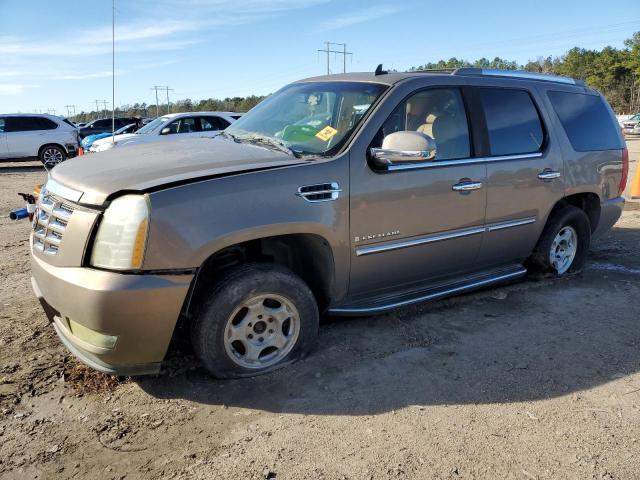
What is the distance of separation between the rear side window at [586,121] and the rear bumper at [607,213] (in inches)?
21.8

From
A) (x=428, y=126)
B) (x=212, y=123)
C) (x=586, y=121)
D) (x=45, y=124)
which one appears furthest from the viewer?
(x=45, y=124)

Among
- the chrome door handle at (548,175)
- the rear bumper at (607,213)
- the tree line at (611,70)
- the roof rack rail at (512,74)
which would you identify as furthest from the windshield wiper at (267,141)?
the tree line at (611,70)

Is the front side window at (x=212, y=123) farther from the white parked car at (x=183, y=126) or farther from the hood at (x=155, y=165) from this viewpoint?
the hood at (x=155, y=165)

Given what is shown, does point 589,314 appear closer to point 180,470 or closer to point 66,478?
point 180,470

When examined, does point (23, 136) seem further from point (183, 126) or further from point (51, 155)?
point (183, 126)

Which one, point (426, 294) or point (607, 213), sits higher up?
point (607, 213)

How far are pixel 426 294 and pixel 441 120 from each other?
1.33m

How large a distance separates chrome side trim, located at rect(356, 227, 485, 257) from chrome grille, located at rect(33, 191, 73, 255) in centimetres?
174

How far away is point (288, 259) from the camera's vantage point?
3490 millimetres

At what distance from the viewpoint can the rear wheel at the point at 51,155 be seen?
16688 millimetres

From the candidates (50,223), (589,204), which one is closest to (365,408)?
(50,223)

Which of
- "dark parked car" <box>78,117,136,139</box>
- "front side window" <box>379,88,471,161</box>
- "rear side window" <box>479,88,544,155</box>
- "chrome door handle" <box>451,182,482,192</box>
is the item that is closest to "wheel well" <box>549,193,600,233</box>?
"rear side window" <box>479,88,544,155</box>

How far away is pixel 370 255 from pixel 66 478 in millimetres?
2091

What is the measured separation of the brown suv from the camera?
8.73ft
